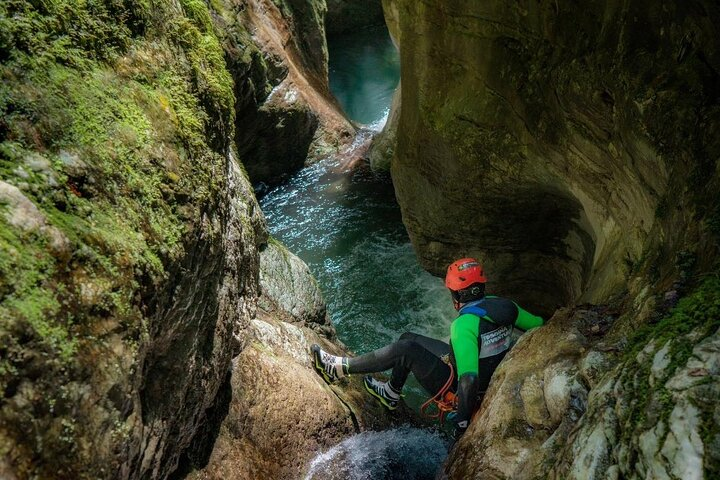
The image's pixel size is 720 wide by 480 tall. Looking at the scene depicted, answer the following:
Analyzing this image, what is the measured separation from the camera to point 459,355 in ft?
16.0

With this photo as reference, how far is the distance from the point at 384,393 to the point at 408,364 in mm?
572

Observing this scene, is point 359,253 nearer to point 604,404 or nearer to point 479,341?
point 479,341

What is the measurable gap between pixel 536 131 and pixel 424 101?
80.5 inches

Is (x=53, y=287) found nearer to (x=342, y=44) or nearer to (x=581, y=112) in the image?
(x=581, y=112)

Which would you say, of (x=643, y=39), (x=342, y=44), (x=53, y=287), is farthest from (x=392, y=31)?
(x=342, y=44)

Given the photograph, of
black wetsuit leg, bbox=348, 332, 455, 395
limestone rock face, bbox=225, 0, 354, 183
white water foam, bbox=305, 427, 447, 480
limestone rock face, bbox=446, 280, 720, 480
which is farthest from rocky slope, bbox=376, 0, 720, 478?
limestone rock face, bbox=225, 0, 354, 183

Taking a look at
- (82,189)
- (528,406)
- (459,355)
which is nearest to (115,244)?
(82,189)

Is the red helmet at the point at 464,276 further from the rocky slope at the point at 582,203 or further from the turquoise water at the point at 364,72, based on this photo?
the turquoise water at the point at 364,72

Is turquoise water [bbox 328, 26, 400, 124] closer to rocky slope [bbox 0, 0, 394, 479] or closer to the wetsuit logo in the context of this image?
the wetsuit logo

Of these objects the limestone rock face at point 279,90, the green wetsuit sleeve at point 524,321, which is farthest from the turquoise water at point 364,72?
the green wetsuit sleeve at point 524,321

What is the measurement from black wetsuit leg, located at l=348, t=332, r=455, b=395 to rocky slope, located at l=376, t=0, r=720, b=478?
1423mm

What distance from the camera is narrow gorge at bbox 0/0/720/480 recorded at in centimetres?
225

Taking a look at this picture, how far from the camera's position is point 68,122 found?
266cm

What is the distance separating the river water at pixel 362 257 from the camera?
9.96m
